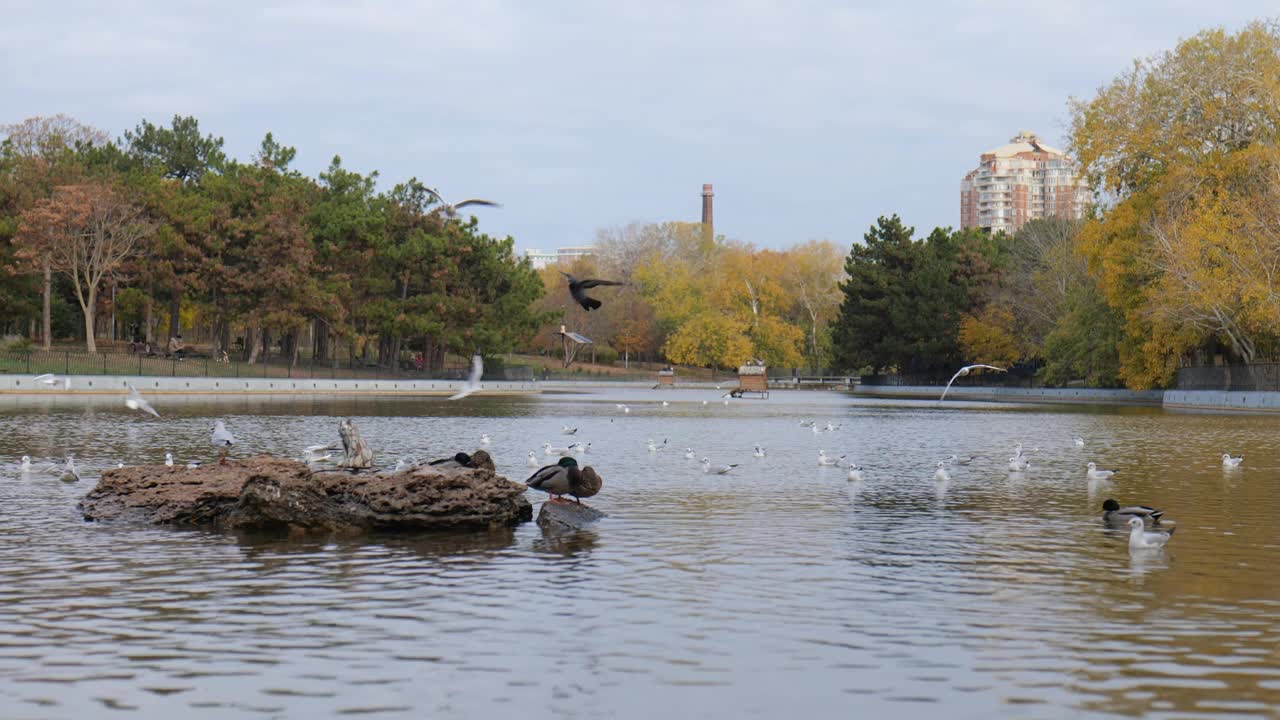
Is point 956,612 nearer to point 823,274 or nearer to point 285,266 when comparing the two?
point 285,266

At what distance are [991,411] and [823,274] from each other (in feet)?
259

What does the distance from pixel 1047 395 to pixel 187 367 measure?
57.1 metres

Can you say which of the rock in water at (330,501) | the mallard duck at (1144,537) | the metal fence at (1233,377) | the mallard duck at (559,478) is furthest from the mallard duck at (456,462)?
the metal fence at (1233,377)

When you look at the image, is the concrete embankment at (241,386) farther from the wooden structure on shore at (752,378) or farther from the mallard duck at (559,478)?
the mallard duck at (559,478)

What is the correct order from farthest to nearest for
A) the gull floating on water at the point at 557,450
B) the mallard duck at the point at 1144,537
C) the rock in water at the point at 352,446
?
the gull floating on water at the point at 557,450, the rock in water at the point at 352,446, the mallard duck at the point at 1144,537

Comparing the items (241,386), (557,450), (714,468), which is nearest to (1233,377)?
(557,450)

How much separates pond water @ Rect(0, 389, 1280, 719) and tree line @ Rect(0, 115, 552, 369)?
64.7 meters

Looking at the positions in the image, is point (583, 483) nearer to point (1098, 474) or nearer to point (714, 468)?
point (714, 468)

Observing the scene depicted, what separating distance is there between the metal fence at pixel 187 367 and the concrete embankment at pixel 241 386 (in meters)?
2.96

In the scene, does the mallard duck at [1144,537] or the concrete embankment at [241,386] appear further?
the concrete embankment at [241,386]

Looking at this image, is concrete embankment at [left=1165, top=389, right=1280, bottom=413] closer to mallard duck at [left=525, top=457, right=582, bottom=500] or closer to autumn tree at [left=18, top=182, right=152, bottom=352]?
mallard duck at [left=525, top=457, right=582, bottom=500]

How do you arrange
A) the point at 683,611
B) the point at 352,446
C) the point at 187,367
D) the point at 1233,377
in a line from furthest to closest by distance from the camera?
1. the point at 187,367
2. the point at 1233,377
3. the point at 352,446
4. the point at 683,611

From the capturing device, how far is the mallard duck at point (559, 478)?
53.4ft

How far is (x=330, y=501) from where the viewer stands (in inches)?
603
